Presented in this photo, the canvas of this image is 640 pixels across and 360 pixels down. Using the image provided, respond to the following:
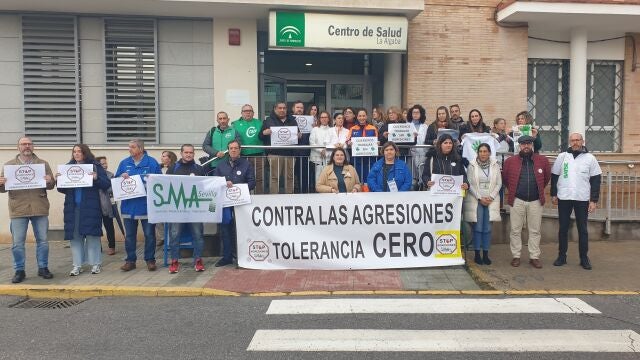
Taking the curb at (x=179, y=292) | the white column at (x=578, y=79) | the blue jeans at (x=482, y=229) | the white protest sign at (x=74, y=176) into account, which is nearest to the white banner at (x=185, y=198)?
the white protest sign at (x=74, y=176)

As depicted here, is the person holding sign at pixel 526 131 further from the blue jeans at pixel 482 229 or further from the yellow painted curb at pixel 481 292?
the yellow painted curb at pixel 481 292

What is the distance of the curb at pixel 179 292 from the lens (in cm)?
646

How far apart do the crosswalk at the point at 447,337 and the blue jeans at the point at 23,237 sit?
391 cm

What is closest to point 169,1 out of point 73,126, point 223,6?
point 223,6

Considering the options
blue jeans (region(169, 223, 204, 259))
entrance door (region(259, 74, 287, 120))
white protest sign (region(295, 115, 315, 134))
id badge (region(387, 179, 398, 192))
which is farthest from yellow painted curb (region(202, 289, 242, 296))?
entrance door (region(259, 74, 287, 120))

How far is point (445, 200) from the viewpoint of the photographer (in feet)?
25.1

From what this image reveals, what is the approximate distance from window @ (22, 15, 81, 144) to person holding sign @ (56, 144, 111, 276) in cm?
379

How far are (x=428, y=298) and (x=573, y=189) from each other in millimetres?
3101

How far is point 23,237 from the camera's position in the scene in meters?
7.28

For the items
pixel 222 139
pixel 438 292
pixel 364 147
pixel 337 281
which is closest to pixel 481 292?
pixel 438 292

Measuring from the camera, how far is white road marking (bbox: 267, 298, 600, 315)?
570 centimetres

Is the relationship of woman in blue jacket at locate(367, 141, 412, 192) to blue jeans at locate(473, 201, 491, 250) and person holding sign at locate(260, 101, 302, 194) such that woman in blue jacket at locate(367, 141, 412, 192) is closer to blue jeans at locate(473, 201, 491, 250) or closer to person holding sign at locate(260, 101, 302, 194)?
blue jeans at locate(473, 201, 491, 250)

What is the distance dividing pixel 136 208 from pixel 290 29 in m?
5.06

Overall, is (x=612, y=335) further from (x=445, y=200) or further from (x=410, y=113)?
(x=410, y=113)
